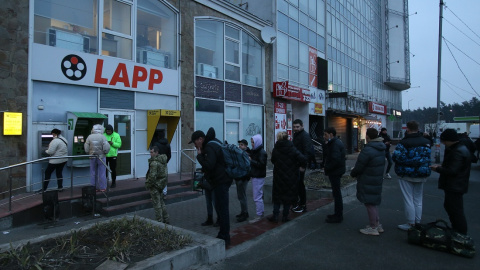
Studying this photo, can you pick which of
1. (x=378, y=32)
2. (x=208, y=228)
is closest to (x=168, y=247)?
(x=208, y=228)

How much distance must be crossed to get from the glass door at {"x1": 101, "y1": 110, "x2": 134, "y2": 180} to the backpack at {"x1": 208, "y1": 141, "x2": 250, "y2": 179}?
5.61m

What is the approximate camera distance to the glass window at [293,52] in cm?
1756

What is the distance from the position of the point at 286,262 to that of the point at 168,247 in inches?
60.6

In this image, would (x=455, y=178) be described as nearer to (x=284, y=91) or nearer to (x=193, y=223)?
(x=193, y=223)

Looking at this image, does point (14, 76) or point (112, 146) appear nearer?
point (14, 76)

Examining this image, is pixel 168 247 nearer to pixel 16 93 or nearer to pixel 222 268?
pixel 222 268

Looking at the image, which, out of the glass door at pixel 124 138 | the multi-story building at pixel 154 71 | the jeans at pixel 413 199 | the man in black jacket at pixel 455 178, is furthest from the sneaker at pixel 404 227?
the glass door at pixel 124 138

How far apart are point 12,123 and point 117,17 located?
14.5ft

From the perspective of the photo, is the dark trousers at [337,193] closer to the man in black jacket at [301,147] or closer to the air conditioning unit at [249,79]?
the man in black jacket at [301,147]

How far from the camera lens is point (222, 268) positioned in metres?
4.00

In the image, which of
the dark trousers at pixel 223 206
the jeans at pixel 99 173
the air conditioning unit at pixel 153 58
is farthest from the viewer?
the air conditioning unit at pixel 153 58

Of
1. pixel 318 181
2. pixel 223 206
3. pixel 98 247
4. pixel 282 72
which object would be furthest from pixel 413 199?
pixel 282 72

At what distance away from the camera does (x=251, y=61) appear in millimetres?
15164

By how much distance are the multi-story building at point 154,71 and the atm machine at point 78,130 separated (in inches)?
1.1
